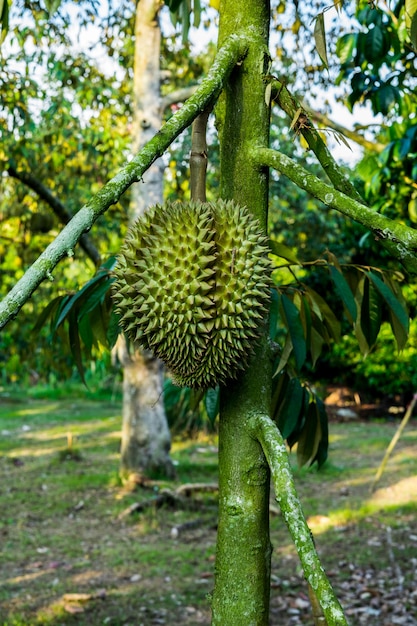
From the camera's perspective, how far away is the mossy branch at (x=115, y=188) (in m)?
0.67

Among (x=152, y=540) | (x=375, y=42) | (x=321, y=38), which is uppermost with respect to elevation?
(x=375, y=42)

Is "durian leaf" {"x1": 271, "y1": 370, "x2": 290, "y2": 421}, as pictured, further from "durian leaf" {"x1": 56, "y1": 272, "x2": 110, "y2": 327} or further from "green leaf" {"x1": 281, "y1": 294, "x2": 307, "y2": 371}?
"durian leaf" {"x1": 56, "y1": 272, "x2": 110, "y2": 327}

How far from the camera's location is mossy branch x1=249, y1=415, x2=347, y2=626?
666 mm

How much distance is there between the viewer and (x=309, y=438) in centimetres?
190

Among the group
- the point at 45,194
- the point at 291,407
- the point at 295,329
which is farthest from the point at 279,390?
the point at 45,194

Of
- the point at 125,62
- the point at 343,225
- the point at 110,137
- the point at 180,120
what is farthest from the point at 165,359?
the point at 343,225

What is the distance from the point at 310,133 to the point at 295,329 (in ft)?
2.14

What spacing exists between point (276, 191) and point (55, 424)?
4816mm

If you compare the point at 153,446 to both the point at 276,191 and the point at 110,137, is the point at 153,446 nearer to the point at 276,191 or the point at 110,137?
the point at 110,137

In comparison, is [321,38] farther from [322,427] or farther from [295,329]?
[322,427]

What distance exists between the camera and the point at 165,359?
42.3 inches

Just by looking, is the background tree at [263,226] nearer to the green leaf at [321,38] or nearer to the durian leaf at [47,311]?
the green leaf at [321,38]

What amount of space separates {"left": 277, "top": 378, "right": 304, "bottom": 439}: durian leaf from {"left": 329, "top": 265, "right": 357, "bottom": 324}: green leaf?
302 mm

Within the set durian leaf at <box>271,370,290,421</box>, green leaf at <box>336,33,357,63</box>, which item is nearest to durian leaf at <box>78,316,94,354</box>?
durian leaf at <box>271,370,290,421</box>
